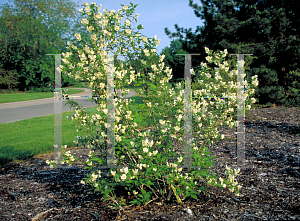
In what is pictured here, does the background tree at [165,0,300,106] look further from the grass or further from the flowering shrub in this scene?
the flowering shrub

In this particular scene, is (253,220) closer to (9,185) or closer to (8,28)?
(9,185)

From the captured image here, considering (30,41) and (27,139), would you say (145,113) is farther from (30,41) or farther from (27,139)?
(30,41)

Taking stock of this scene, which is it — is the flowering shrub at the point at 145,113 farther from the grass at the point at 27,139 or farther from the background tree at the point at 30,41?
the background tree at the point at 30,41

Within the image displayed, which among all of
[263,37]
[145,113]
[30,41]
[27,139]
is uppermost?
[30,41]

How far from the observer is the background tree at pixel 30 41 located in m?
23.5

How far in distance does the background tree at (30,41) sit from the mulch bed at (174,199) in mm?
21117

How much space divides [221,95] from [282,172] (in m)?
1.60

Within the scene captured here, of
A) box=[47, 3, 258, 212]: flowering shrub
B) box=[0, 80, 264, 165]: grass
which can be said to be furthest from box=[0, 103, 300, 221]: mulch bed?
box=[0, 80, 264, 165]: grass

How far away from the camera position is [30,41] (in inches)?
943

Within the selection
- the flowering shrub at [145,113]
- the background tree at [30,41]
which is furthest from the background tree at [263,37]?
the background tree at [30,41]

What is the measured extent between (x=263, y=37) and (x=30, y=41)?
2214cm

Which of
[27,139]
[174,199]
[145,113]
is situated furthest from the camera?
[27,139]

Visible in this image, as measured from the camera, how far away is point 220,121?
2.55 m

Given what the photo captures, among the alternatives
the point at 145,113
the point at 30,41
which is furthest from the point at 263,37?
the point at 30,41
